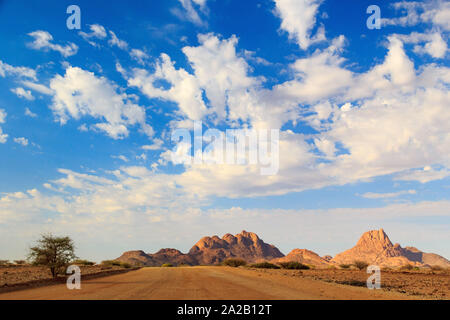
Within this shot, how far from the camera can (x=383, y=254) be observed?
178 m

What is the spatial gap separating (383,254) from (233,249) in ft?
283

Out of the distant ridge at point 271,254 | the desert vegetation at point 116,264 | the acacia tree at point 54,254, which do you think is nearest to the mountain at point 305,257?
the distant ridge at point 271,254

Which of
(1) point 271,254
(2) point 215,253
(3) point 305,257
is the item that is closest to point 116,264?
(2) point 215,253

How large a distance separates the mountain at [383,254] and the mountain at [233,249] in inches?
1695

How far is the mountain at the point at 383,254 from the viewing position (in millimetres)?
176312

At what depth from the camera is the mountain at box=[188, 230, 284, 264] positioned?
561 ft

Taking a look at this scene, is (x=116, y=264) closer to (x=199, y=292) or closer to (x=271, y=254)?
(x=199, y=292)

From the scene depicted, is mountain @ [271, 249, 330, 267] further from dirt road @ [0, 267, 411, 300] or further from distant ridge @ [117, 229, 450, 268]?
dirt road @ [0, 267, 411, 300]
